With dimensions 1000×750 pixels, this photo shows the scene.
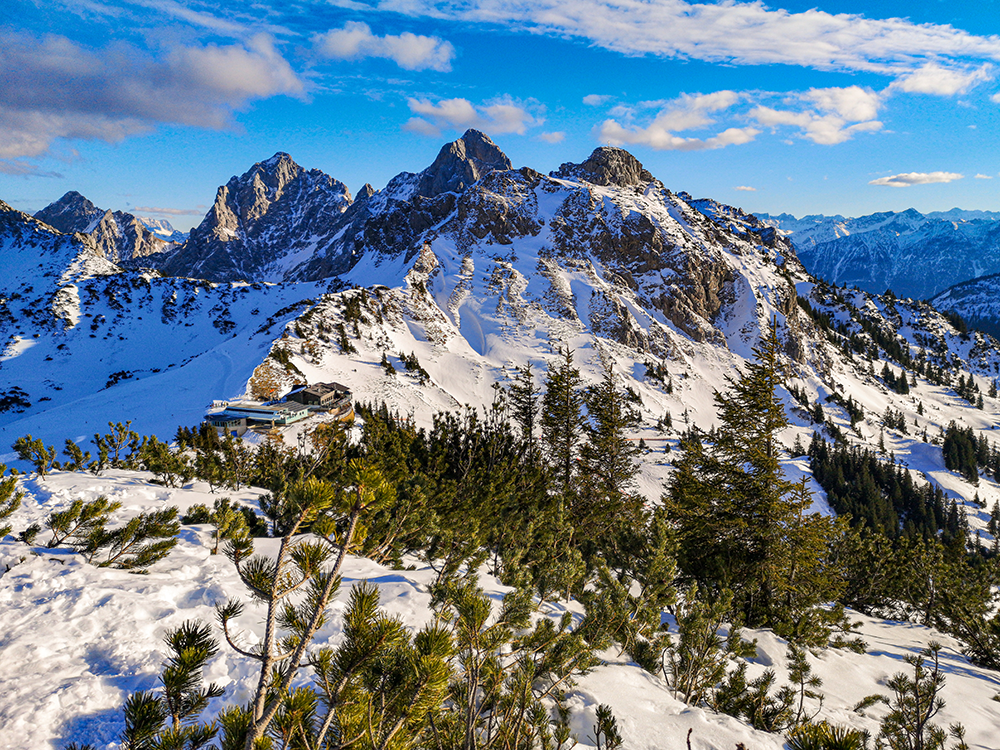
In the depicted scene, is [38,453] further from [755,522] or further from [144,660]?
[755,522]

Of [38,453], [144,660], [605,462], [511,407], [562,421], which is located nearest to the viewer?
[144,660]

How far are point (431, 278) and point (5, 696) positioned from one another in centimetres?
9552

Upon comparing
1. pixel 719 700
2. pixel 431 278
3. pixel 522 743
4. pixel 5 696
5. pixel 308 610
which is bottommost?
pixel 719 700

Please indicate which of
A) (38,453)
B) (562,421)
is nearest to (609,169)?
(562,421)

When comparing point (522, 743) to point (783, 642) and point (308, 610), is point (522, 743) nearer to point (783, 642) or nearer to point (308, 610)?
point (308, 610)

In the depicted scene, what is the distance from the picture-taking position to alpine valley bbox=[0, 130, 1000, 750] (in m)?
5.13

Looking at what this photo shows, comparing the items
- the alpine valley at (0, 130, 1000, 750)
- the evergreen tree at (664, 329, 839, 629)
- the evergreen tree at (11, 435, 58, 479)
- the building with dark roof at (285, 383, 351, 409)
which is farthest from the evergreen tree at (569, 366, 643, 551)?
the building with dark roof at (285, 383, 351, 409)

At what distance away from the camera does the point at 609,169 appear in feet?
486

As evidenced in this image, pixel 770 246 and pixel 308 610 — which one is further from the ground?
pixel 770 246

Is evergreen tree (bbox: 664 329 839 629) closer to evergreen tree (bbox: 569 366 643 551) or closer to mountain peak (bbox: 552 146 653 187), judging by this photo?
evergreen tree (bbox: 569 366 643 551)

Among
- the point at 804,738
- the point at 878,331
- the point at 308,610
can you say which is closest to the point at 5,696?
the point at 308,610

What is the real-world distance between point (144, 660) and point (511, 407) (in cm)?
3251

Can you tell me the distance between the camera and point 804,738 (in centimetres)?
212

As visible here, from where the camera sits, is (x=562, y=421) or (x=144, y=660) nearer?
(x=144, y=660)
